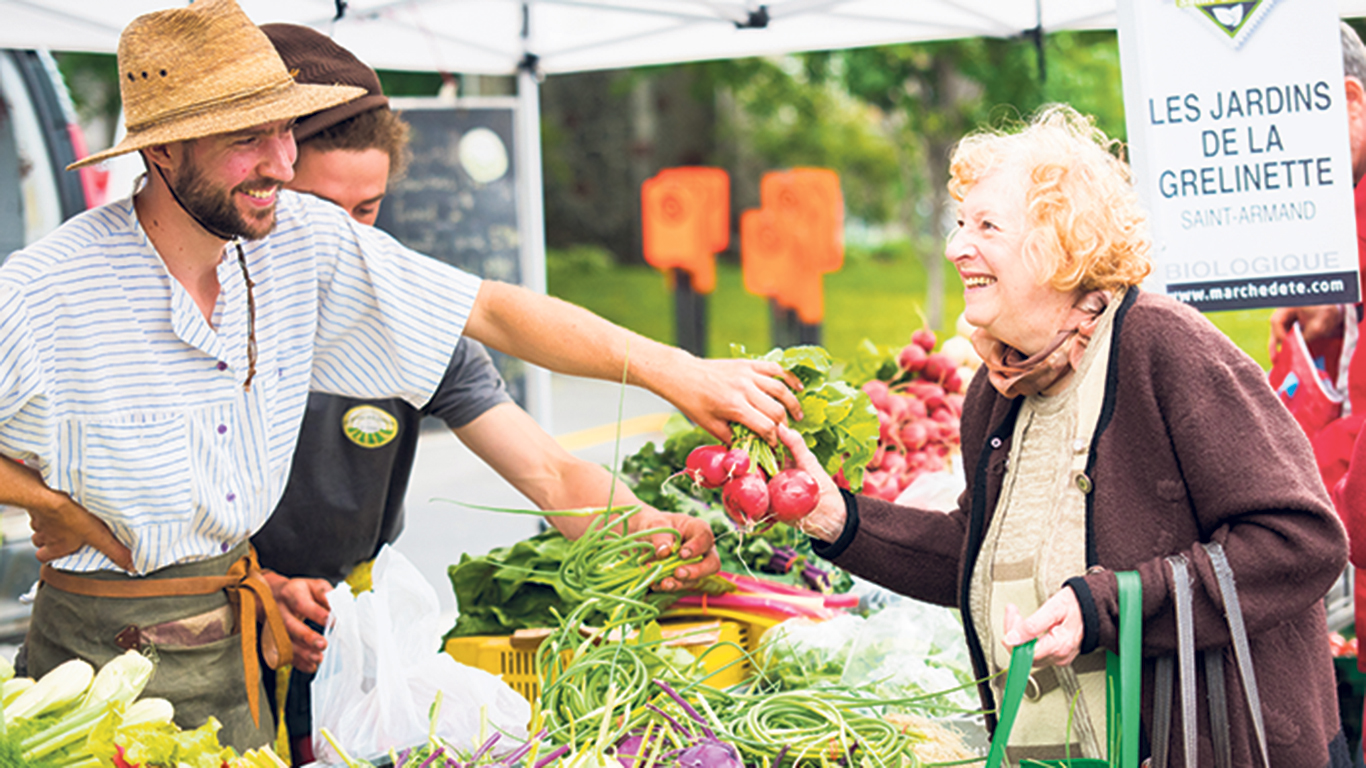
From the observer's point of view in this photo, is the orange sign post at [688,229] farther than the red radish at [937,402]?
Yes

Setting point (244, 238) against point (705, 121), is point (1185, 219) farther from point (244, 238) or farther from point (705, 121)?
point (705, 121)

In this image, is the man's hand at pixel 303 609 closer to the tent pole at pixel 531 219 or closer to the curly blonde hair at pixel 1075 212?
the curly blonde hair at pixel 1075 212

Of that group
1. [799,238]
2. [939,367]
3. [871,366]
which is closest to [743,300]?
[799,238]

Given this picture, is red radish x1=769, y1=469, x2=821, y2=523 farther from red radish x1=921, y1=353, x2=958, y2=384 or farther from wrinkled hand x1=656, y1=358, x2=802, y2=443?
red radish x1=921, y1=353, x2=958, y2=384

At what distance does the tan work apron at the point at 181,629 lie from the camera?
2.10 meters

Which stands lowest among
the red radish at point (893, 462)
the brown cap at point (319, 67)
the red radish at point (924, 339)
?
the red radish at point (893, 462)

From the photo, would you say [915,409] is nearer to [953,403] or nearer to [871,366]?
[953,403]

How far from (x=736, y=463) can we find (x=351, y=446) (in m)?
1.14

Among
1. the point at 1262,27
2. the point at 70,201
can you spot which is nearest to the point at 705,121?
the point at 70,201

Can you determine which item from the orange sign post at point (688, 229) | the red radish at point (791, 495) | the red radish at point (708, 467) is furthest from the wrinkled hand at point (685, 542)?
the orange sign post at point (688, 229)

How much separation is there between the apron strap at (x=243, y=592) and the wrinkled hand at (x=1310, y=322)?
2949mm

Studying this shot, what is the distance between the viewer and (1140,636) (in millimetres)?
1644

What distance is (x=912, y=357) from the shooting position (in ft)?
12.1

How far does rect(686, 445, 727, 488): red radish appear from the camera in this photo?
2.08 m
